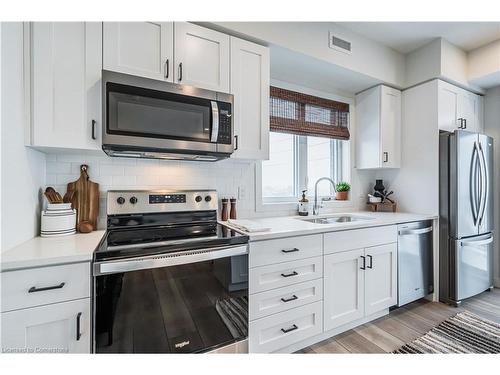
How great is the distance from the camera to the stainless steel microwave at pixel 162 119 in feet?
4.53

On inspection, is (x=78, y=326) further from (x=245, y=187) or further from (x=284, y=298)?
(x=245, y=187)

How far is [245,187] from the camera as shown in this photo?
7.29ft

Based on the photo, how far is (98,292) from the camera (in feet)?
3.61

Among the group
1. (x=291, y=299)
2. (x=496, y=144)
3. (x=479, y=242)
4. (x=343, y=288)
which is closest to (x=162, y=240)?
(x=291, y=299)

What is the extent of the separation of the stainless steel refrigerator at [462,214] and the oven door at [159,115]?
7.50ft

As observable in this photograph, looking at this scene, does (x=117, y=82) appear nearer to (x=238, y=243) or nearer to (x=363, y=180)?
(x=238, y=243)

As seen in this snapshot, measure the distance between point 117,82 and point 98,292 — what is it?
1134mm

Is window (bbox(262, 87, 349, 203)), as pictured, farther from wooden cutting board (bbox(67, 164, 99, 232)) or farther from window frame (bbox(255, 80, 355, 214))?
wooden cutting board (bbox(67, 164, 99, 232))

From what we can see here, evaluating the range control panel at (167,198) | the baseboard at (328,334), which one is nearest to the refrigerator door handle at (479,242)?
the baseboard at (328,334)

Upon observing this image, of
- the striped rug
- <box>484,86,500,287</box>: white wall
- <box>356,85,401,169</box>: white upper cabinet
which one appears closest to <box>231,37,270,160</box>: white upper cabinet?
<box>356,85,401,169</box>: white upper cabinet

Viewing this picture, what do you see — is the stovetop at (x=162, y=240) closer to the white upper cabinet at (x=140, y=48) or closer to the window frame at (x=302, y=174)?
the window frame at (x=302, y=174)

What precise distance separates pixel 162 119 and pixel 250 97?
704mm

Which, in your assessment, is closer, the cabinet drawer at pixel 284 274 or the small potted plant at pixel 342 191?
the cabinet drawer at pixel 284 274

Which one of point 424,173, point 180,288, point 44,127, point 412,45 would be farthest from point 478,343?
point 44,127
